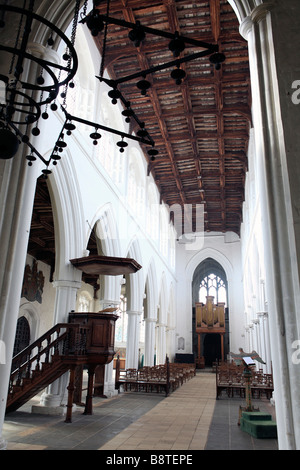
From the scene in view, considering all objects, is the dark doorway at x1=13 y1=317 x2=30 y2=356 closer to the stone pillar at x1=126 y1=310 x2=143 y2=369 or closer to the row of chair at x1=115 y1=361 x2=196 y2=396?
the stone pillar at x1=126 y1=310 x2=143 y2=369

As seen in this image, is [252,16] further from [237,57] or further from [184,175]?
[184,175]

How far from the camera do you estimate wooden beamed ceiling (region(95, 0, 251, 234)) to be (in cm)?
952

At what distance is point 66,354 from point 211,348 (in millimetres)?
19895

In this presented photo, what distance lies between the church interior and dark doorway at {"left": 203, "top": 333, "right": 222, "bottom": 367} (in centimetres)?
26

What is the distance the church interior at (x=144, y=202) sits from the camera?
11.5 ft

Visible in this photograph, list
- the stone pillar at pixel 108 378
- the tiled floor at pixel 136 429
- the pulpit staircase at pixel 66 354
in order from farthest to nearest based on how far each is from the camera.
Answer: the stone pillar at pixel 108 378, the pulpit staircase at pixel 66 354, the tiled floor at pixel 136 429

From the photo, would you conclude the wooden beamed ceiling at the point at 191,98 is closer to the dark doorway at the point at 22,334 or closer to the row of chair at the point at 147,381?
the dark doorway at the point at 22,334

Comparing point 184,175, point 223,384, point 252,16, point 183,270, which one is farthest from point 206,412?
point 183,270

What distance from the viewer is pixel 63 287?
26.6 ft

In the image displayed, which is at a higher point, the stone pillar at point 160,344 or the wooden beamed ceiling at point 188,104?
the wooden beamed ceiling at point 188,104

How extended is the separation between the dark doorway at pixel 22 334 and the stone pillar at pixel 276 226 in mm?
13425

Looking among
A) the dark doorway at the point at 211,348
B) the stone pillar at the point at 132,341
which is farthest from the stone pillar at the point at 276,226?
the dark doorway at the point at 211,348

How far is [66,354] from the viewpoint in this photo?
6.85 metres

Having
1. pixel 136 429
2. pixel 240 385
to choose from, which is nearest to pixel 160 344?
pixel 240 385
